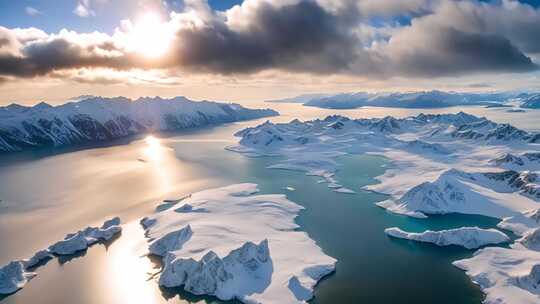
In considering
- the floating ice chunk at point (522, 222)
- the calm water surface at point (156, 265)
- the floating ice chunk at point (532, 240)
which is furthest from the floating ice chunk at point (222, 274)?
the floating ice chunk at point (522, 222)

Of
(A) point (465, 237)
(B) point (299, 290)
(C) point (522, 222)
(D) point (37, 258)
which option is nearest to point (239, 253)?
(B) point (299, 290)

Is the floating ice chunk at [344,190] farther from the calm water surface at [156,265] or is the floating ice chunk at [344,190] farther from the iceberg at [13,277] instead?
the iceberg at [13,277]

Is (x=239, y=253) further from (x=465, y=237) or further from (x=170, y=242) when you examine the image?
(x=465, y=237)

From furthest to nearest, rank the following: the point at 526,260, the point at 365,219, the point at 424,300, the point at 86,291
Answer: the point at 365,219 → the point at 526,260 → the point at 86,291 → the point at 424,300

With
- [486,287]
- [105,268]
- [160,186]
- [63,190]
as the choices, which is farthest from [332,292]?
[63,190]

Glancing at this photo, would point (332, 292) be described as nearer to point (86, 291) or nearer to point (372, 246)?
point (372, 246)
